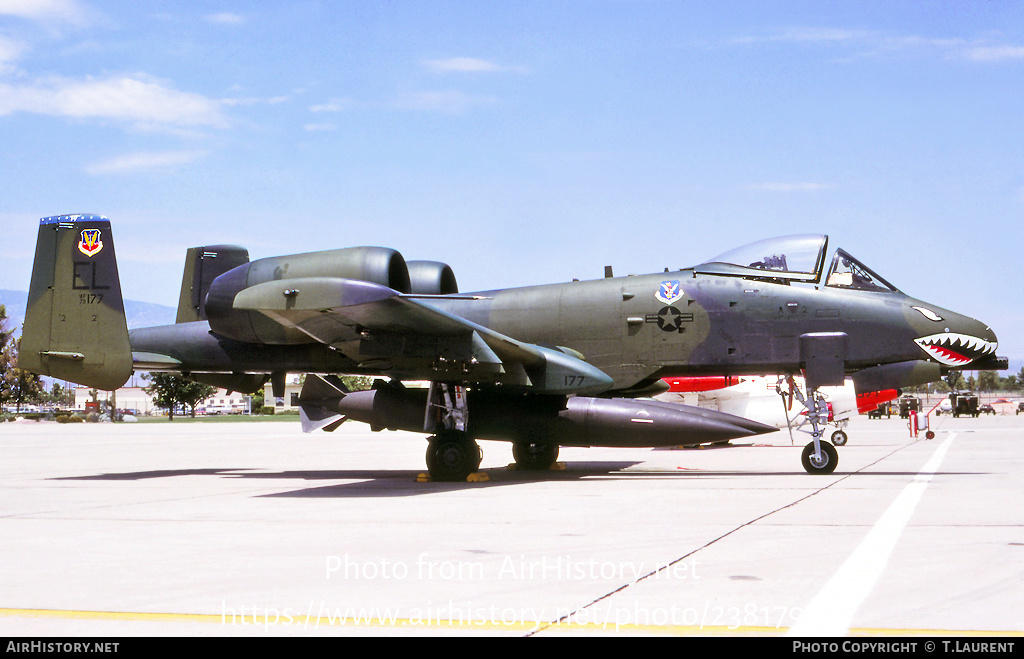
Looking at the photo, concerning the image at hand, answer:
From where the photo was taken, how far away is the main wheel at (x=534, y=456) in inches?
603

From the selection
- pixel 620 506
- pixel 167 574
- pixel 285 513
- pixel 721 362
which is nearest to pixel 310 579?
pixel 167 574

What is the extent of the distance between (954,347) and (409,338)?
24.9ft

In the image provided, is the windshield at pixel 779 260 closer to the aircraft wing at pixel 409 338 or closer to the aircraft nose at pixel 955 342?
the aircraft nose at pixel 955 342

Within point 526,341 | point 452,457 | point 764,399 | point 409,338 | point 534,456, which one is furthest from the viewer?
point 764,399

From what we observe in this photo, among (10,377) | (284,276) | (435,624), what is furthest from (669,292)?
(10,377)

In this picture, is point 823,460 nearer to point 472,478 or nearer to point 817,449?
point 817,449

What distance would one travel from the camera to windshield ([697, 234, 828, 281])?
43.4ft

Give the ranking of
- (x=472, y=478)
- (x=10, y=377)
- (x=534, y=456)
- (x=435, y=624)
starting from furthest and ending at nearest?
(x=10, y=377) → (x=534, y=456) → (x=472, y=478) → (x=435, y=624)

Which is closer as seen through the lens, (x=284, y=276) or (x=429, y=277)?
(x=284, y=276)

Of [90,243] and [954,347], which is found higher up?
[90,243]

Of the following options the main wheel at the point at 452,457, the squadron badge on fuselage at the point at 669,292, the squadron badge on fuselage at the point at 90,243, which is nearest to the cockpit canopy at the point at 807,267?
the squadron badge on fuselage at the point at 669,292

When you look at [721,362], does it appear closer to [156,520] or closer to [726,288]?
[726,288]

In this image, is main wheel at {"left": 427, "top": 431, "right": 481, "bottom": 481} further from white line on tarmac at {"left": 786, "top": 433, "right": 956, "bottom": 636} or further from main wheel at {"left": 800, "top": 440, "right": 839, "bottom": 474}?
white line on tarmac at {"left": 786, "top": 433, "right": 956, "bottom": 636}

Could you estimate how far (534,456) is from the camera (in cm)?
1544
